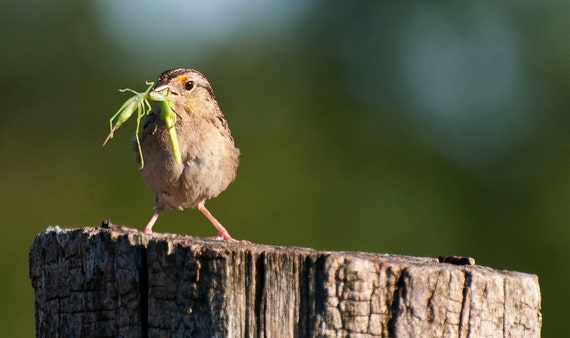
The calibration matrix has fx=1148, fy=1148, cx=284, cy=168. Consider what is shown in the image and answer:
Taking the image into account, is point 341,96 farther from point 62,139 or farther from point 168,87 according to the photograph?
point 168,87

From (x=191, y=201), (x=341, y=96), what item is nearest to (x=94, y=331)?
(x=191, y=201)

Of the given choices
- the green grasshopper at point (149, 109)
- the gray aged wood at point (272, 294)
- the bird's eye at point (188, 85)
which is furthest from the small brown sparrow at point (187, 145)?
the gray aged wood at point (272, 294)

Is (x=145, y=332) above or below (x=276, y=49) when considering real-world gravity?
below

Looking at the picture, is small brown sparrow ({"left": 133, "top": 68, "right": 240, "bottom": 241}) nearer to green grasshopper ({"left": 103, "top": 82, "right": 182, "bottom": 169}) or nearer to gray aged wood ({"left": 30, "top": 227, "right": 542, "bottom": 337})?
green grasshopper ({"left": 103, "top": 82, "right": 182, "bottom": 169})

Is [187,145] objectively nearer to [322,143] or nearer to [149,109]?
[149,109]

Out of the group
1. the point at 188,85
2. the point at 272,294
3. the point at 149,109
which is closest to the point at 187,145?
the point at 188,85

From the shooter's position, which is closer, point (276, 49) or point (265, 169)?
point (265, 169)

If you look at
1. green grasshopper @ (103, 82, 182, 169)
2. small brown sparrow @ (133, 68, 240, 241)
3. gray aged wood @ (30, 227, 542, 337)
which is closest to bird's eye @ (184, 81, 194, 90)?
small brown sparrow @ (133, 68, 240, 241)
